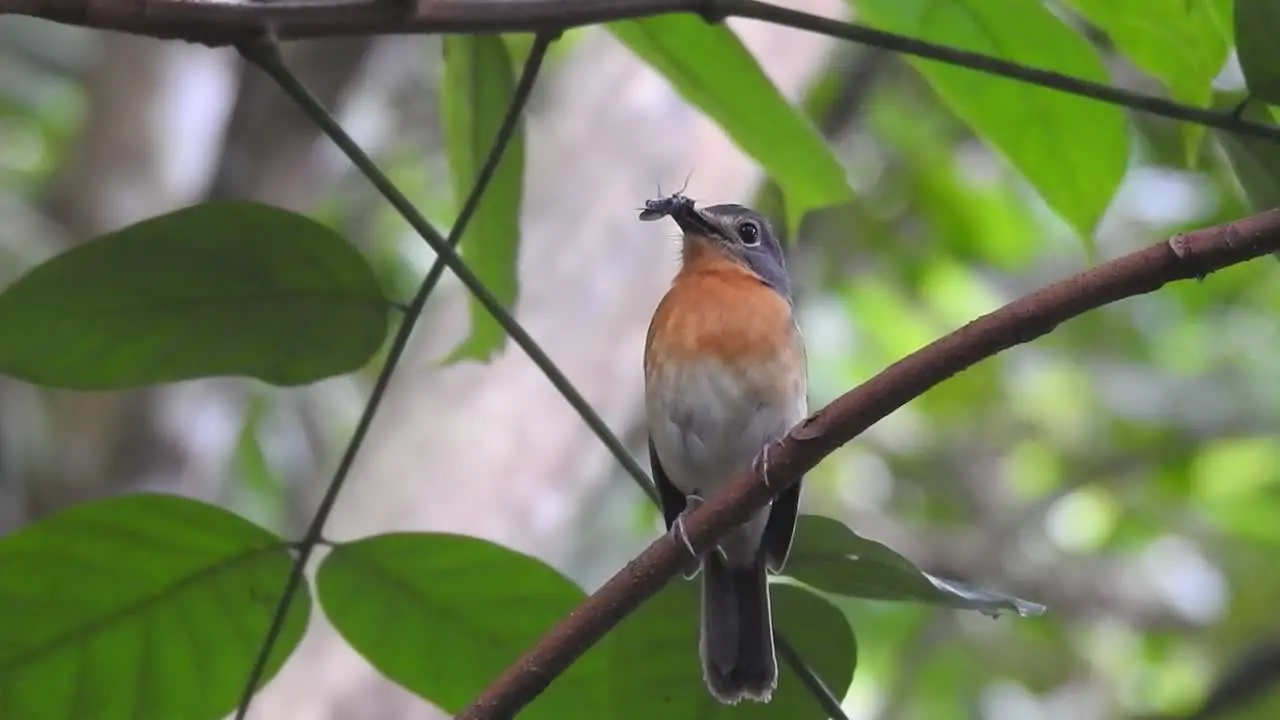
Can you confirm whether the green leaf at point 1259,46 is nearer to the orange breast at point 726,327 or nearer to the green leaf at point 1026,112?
the green leaf at point 1026,112

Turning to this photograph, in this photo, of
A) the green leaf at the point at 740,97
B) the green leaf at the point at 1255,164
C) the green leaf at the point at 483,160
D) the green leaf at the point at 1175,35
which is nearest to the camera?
the green leaf at the point at 1255,164

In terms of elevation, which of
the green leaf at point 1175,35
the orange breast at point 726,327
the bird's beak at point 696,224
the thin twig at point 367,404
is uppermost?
the bird's beak at point 696,224

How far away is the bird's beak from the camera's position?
6.68 ft

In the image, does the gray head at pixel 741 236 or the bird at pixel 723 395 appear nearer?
the bird at pixel 723 395

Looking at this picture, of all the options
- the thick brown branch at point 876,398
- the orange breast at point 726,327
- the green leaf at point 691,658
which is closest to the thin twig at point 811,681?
the green leaf at point 691,658

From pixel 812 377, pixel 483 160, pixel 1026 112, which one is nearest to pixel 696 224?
pixel 483 160

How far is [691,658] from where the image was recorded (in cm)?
138

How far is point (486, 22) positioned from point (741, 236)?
39.8 inches

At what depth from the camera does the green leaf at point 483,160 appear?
5.67 ft

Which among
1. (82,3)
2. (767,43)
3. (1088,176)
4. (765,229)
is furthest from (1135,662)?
(82,3)

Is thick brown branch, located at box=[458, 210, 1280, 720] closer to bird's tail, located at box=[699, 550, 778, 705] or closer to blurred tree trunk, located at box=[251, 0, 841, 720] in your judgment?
bird's tail, located at box=[699, 550, 778, 705]

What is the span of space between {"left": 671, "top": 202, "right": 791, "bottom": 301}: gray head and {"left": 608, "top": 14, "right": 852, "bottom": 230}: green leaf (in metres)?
0.37

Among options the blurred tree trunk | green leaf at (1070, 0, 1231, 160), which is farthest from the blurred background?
green leaf at (1070, 0, 1231, 160)

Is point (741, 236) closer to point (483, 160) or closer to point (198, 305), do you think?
point (483, 160)
